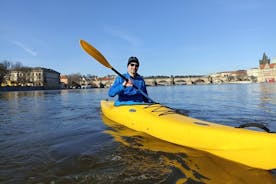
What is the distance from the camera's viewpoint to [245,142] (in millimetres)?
3588

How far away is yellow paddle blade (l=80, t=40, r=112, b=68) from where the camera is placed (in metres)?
7.90

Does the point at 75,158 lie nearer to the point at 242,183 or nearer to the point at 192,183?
the point at 192,183

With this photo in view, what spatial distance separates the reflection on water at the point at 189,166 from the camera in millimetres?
3381

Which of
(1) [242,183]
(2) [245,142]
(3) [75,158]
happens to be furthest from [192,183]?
(3) [75,158]

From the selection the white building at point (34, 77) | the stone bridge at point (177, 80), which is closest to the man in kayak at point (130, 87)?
the white building at point (34, 77)

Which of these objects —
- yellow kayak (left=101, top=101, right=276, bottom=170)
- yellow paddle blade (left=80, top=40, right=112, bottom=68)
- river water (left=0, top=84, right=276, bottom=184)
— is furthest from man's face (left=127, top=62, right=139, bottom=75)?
river water (left=0, top=84, right=276, bottom=184)

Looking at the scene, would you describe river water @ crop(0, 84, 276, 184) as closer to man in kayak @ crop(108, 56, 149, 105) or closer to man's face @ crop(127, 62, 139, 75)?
man in kayak @ crop(108, 56, 149, 105)

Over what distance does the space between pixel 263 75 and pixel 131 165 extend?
6497 inches

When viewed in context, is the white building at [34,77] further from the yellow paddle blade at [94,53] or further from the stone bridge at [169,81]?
the yellow paddle blade at [94,53]

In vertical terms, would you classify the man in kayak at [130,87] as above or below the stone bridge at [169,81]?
below

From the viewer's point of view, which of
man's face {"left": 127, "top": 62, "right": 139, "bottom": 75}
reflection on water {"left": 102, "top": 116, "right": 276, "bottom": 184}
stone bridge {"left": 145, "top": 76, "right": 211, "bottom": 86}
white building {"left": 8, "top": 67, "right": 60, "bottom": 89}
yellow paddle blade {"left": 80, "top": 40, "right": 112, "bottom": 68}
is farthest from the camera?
stone bridge {"left": 145, "top": 76, "right": 211, "bottom": 86}

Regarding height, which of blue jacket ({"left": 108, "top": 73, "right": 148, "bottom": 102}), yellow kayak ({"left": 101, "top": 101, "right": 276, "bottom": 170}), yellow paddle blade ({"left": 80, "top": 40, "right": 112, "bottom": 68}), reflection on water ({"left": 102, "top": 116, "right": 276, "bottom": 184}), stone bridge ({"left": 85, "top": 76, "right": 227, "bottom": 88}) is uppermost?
stone bridge ({"left": 85, "top": 76, "right": 227, "bottom": 88})

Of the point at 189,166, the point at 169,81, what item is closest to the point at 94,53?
the point at 189,166

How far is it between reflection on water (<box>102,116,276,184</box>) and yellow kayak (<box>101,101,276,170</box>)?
11 centimetres
